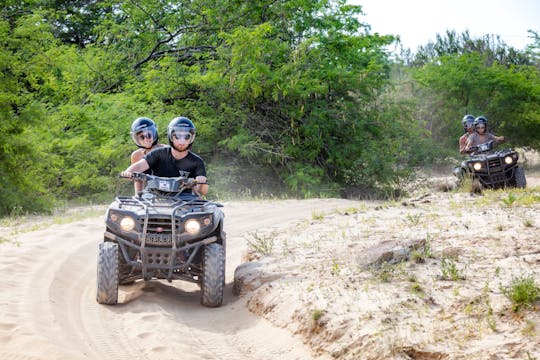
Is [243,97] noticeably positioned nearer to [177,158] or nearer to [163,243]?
[177,158]

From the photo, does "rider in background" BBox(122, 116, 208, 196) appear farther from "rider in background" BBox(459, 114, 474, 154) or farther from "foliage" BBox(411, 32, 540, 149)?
"foliage" BBox(411, 32, 540, 149)

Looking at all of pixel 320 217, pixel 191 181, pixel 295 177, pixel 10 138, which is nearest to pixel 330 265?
pixel 191 181

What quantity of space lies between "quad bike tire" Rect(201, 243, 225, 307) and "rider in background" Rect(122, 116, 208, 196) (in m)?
0.88

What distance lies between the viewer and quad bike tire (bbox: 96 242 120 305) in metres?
6.70

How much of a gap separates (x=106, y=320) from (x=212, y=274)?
1.21 metres

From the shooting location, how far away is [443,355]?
15.1ft

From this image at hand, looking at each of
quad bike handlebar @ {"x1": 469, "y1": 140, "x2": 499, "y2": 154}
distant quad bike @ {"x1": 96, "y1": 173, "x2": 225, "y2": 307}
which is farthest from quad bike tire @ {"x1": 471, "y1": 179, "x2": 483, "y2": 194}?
distant quad bike @ {"x1": 96, "y1": 173, "x2": 225, "y2": 307}

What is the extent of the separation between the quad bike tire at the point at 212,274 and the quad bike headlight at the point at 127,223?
79 cm

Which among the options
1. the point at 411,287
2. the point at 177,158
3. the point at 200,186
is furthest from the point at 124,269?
the point at 411,287

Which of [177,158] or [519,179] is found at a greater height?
[177,158]

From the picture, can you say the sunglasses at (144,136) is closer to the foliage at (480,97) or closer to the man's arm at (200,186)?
the man's arm at (200,186)

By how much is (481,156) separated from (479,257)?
8.69 metres

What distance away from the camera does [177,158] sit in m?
7.74

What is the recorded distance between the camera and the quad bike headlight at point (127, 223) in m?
6.82
